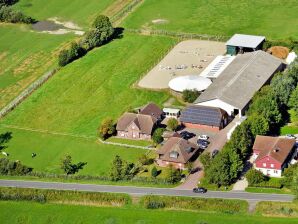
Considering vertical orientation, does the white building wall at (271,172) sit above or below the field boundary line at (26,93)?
above

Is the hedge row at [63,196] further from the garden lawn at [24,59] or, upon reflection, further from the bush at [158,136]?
the garden lawn at [24,59]

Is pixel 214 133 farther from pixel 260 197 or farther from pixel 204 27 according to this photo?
pixel 204 27

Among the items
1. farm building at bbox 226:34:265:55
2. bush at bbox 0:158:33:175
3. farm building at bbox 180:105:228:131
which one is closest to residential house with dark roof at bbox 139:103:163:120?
farm building at bbox 180:105:228:131

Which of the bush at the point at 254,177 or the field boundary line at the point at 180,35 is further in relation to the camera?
the field boundary line at the point at 180,35

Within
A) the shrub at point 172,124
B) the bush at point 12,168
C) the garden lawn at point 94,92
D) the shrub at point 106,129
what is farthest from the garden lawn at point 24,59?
the shrub at point 172,124

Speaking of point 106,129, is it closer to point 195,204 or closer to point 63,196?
point 63,196

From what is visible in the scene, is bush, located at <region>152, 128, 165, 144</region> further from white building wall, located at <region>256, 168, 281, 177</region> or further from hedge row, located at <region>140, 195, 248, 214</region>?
white building wall, located at <region>256, 168, 281, 177</region>
